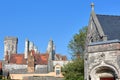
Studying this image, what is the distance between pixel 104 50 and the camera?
1188 inches

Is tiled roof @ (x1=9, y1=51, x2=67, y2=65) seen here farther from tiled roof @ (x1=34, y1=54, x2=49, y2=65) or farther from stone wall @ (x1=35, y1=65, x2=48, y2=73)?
stone wall @ (x1=35, y1=65, x2=48, y2=73)

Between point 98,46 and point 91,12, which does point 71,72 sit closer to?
point 91,12

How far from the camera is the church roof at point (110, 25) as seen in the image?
3153 cm

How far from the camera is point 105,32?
105 ft

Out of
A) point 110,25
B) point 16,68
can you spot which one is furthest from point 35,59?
point 110,25

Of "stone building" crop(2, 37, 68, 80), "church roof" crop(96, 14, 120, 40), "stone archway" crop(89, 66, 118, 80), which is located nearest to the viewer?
"stone archway" crop(89, 66, 118, 80)

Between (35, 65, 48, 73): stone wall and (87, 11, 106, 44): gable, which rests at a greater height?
(87, 11, 106, 44): gable

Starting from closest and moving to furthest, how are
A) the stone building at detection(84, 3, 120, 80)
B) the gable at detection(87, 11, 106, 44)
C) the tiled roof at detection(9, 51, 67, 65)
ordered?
the stone building at detection(84, 3, 120, 80), the gable at detection(87, 11, 106, 44), the tiled roof at detection(9, 51, 67, 65)

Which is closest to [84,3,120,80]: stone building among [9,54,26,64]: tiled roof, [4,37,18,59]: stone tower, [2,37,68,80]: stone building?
[2,37,68,80]: stone building

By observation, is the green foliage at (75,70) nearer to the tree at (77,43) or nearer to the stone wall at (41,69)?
the tree at (77,43)

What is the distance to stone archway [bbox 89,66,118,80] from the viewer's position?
2994 centimetres

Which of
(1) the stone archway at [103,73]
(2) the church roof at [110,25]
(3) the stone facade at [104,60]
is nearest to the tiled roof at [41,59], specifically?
(2) the church roof at [110,25]

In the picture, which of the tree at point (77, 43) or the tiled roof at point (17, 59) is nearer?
the tree at point (77, 43)

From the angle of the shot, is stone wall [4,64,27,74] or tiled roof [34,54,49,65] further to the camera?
tiled roof [34,54,49,65]
